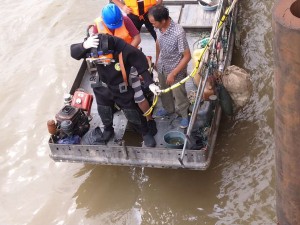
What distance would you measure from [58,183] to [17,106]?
2139mm

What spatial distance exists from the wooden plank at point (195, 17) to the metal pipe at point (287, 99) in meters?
4.70

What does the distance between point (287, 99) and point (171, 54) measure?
8.91 ft

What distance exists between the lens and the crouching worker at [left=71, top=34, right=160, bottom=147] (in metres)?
5.11

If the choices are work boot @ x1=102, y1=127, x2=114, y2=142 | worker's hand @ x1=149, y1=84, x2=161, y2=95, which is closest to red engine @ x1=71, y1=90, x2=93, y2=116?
work boot @ x1=102, y1=127, x2=114, y2=142

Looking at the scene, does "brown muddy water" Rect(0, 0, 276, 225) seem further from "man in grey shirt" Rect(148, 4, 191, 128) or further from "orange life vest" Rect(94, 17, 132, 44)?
"orange life vest" Rect(94, 17, 132, 44)

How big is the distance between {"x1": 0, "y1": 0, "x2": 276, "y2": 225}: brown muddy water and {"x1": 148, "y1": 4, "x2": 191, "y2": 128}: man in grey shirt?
1047 millimetres

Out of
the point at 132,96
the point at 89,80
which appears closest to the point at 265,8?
the point at 89,80

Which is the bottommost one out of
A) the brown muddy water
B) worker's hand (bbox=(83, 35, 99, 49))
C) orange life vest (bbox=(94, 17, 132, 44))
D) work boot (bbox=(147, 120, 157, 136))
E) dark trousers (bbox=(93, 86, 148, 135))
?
the brown muddy water

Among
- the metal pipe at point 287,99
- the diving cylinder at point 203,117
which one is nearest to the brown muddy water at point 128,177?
the diving cylinder at point 203,117

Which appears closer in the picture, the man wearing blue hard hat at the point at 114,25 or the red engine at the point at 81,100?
the man wearing blue hard hat at the point at 114,25

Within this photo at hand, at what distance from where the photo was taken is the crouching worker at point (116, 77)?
5.11 metres

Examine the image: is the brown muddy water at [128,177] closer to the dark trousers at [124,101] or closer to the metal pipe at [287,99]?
the dark trousers at [124,101]

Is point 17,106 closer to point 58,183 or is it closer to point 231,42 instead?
point 58,183

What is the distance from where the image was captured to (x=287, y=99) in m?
3.08
